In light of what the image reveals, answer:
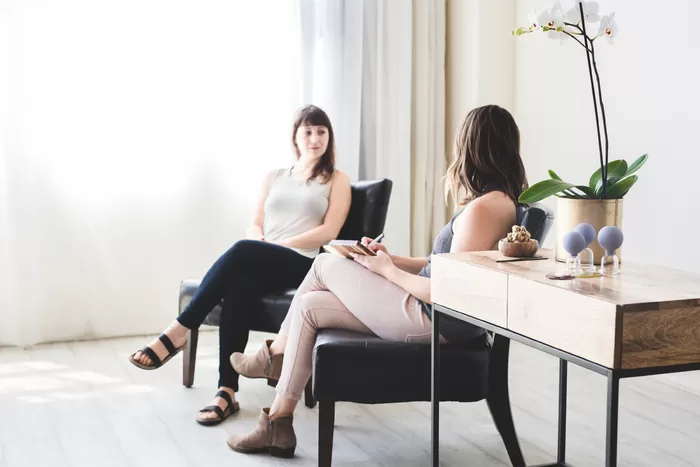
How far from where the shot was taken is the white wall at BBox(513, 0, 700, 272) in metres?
3.09

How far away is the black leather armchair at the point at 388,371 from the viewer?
2125mm

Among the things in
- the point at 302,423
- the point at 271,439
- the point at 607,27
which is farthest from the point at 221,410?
the point at 607,27

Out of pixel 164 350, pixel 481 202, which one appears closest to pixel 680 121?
pixel 481 202

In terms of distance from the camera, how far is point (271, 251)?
2969 millimetres

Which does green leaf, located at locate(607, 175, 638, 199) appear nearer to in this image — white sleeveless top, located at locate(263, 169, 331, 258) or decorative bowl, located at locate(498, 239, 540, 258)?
decorative bowl, located at locate(498, 239, 540, 258)

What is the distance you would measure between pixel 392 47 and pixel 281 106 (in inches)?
26.0

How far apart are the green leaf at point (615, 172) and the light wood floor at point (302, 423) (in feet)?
3.02

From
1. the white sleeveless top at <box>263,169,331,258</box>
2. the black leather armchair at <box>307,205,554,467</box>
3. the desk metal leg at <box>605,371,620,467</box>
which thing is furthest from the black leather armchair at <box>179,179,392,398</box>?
the desk metal leg at <box>605,371,620,467</box>

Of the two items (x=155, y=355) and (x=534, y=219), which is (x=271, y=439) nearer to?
(x=155, y=355)

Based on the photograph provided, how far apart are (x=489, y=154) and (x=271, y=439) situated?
1029 millimetres

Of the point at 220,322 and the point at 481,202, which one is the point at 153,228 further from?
the point at 481,202

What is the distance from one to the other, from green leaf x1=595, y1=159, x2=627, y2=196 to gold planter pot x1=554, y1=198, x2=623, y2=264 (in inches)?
2.1

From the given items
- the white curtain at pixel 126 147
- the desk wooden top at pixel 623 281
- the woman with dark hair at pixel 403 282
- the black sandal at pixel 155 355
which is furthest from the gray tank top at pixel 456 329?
the white curtain at pixel 126 147

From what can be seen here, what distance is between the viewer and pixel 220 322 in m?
2.88
